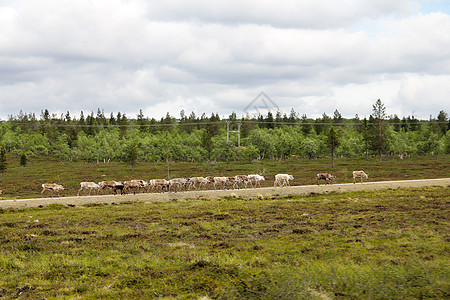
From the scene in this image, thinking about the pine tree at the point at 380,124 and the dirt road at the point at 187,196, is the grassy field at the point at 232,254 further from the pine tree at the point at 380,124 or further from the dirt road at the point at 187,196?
the pine tree at the point at 380,124

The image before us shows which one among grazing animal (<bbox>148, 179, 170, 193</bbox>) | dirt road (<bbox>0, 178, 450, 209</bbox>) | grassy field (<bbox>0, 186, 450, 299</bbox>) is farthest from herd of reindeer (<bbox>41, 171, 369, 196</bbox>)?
grassy field (<bbox>0, 186, 450, 299</bbox>)

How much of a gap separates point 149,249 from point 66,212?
1845 cm

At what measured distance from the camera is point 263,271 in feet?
46.5

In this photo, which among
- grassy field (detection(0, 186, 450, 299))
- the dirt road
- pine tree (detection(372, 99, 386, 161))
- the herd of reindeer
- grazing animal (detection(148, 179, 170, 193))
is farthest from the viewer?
pine tree (detection(372, 99, 386, 161))

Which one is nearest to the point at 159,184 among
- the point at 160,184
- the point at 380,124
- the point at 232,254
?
the point at 160,184

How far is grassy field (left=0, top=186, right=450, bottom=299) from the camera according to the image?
10.1 meters

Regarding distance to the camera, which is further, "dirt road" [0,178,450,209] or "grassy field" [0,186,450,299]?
"dirt road" [0,178,450,209]

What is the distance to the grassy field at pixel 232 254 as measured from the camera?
1006 cm

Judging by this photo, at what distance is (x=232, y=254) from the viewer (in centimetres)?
1784

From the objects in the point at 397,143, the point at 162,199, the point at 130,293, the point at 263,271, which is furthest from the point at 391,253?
the point at 397,143

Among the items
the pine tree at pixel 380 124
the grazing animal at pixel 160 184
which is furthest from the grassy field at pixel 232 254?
the pine tree at pixel 380 124

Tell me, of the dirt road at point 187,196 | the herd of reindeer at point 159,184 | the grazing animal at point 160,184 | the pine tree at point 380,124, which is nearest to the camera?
the dirt road at point 187,196

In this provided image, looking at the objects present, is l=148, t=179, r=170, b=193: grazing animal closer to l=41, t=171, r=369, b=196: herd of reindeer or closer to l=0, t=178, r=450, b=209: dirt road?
l=41, t=171, r=369, b=196: herd of reindeer

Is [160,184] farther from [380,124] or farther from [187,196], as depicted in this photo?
[380,124]
